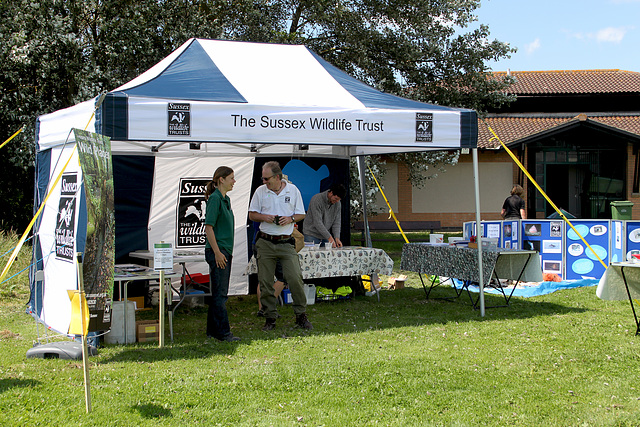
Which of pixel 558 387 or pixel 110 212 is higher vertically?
pixel 110 212

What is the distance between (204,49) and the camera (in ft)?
26.0

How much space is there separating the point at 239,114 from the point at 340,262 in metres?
2.77

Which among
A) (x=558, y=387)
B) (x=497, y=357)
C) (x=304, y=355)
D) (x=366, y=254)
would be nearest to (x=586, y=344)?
(x=497, y=357)

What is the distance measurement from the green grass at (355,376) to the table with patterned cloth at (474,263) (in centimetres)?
69

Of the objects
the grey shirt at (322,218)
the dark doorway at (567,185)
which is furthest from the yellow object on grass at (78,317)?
the dark doorway at (567,185)

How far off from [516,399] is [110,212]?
345cm

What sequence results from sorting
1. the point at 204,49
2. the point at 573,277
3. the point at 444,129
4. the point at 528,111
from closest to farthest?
the point at 444,129
the point at 204,49
the point at 573,277
the point at 528,111

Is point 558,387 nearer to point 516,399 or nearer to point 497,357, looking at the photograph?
point 516,399

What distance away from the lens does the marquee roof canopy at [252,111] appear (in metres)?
5.87

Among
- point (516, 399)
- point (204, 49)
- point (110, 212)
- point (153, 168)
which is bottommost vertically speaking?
point (516, 399)

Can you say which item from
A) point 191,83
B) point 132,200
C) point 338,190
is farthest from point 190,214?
point 191,83

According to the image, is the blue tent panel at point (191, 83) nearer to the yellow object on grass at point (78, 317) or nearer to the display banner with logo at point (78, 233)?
the display banner with logo at point (78, 233)

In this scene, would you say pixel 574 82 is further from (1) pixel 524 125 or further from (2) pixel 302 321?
(2) pixel 302 321

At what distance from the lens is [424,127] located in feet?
23.1
